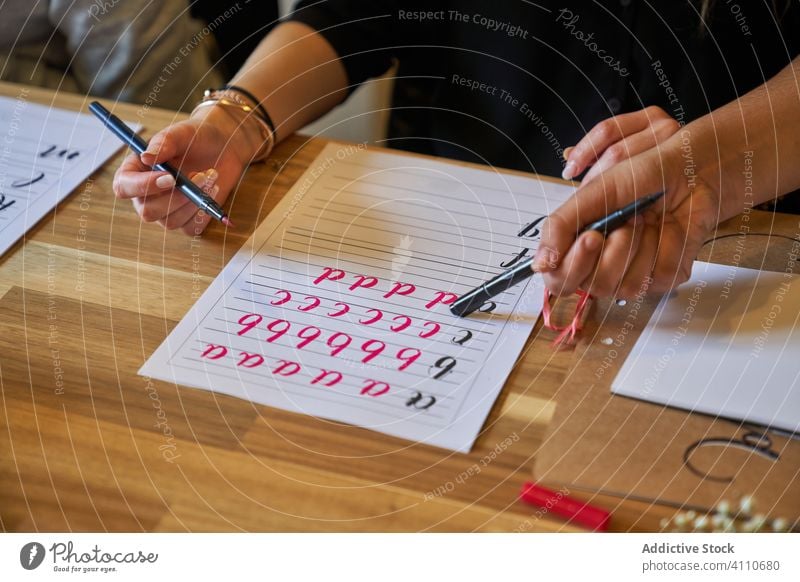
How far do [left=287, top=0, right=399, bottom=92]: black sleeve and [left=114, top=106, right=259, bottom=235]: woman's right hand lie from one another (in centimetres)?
14

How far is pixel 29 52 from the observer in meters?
1.10

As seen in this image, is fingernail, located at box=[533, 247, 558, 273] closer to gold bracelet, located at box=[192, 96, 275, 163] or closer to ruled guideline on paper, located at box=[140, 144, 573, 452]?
ruled guideline on paper, located at box=[140, 144, 573, 452]

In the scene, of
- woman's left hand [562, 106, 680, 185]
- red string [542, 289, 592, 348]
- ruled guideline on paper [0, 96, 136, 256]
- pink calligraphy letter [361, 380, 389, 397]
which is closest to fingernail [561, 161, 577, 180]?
woman's left hand [562, 106, 680, 185]

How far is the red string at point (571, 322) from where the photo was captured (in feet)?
1.73

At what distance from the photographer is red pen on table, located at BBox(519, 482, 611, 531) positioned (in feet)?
1.40

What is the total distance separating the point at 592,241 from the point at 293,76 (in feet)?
1.18

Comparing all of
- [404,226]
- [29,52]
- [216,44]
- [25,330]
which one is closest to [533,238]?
[404,226]

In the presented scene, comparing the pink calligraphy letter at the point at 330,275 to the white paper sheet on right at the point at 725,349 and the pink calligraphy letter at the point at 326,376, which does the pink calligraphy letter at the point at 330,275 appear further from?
the white paper sheet on right at the point at 725,349

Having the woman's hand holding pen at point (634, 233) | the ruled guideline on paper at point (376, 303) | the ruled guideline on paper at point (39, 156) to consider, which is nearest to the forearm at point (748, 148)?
the woman's hand holding pen at point (634, 233)

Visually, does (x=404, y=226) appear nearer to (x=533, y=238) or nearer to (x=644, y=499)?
(x=533, y=238)

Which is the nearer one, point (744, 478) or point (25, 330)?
point (744, 478)

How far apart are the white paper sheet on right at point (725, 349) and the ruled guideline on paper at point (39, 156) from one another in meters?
0.45
